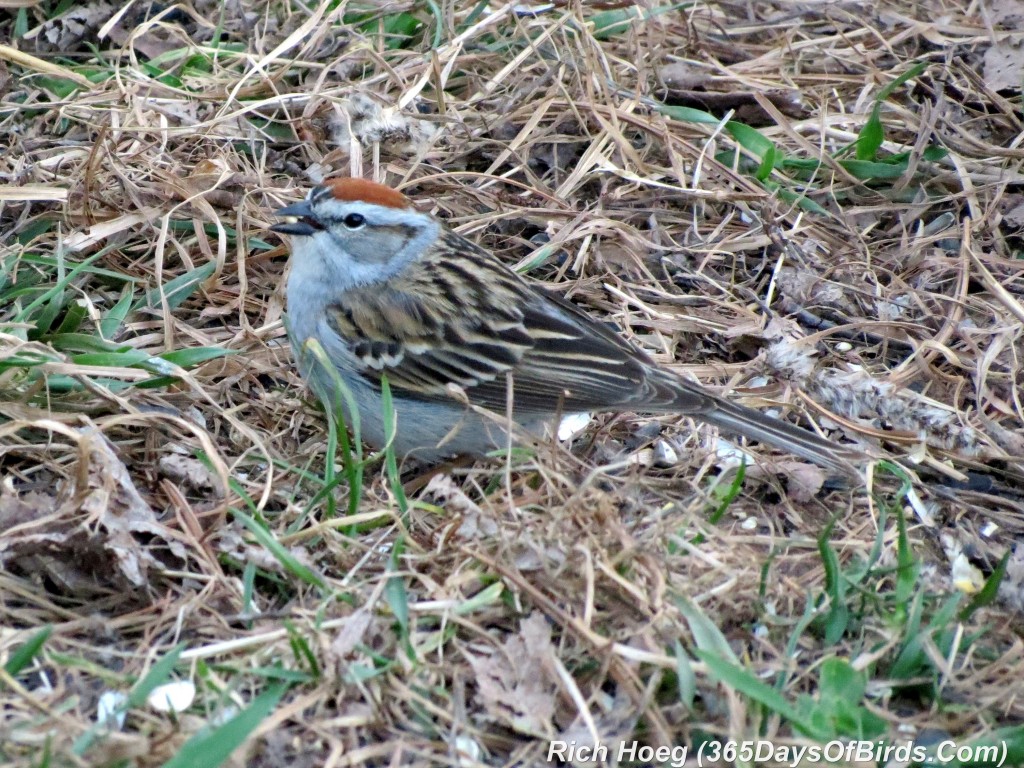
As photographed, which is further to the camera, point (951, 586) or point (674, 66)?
point (674, 66)

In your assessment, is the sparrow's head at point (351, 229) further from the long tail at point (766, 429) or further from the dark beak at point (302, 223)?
the long tail at point (766, 429)

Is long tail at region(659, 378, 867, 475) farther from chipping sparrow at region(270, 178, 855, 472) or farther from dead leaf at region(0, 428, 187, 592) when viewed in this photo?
dead leaf at region(0, 428, 187, 592)

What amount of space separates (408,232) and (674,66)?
2053mm

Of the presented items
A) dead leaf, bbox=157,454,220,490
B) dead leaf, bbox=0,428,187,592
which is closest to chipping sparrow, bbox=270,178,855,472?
dead leaf, bbox=157,454,220,490

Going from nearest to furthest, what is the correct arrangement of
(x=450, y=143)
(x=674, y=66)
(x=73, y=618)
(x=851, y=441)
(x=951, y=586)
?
(x=73, y=618) < (x=951, y=586) < (x=851, y=441) < (x=450, y=143) < (x=674, y=66)

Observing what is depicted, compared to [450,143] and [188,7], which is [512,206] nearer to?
[450,143]

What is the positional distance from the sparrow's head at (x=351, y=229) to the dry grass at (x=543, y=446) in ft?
1.38

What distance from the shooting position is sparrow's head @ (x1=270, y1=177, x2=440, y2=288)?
428 cm

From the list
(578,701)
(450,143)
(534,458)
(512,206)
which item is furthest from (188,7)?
(578,701)

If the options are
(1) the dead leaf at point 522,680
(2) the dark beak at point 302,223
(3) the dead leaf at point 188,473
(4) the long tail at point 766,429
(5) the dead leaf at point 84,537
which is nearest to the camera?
(1) the dead leaf at point 522,680

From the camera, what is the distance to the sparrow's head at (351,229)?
4.28 meters

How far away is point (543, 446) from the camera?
3.77m

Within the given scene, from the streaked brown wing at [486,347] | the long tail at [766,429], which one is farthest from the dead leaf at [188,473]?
the long tail at [766,429]

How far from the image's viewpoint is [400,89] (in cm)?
555
